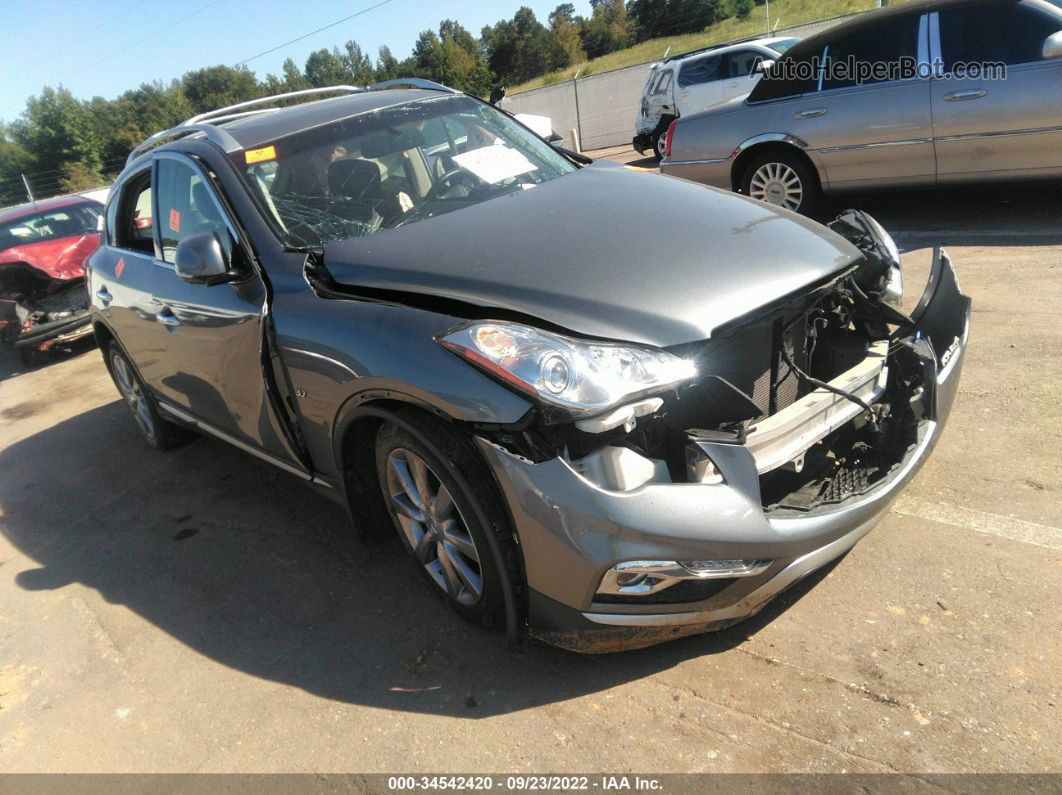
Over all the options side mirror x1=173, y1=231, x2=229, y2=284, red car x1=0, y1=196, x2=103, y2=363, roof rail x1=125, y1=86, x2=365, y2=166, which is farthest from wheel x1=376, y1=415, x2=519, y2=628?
red car x1=0, y1=196, x2=103, y2=363

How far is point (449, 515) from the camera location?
2637 mm

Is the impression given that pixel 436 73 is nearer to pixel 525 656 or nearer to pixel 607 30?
pixel 607 30

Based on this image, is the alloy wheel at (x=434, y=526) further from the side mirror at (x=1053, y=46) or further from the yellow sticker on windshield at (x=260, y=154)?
the side mirror at (x=1053, y=46)

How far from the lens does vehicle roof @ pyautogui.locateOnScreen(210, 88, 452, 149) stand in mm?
3619

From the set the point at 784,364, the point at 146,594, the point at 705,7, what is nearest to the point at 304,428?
the point at 146,594

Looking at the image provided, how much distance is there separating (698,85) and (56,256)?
403 inches

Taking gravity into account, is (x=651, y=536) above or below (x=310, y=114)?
below

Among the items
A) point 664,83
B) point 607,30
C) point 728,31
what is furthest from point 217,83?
point 664,83

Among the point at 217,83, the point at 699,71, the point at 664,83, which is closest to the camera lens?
the point at 699,71

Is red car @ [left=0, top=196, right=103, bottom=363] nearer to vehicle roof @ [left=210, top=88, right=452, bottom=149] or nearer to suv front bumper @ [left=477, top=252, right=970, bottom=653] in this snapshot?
vehicle roof @ [left=210, top=88, right=452, bottom=149]

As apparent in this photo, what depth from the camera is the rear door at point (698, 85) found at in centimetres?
1376

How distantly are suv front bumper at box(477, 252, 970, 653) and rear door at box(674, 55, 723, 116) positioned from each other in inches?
500

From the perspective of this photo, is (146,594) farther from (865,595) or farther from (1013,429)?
(1013,429)

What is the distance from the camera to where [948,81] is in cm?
604
